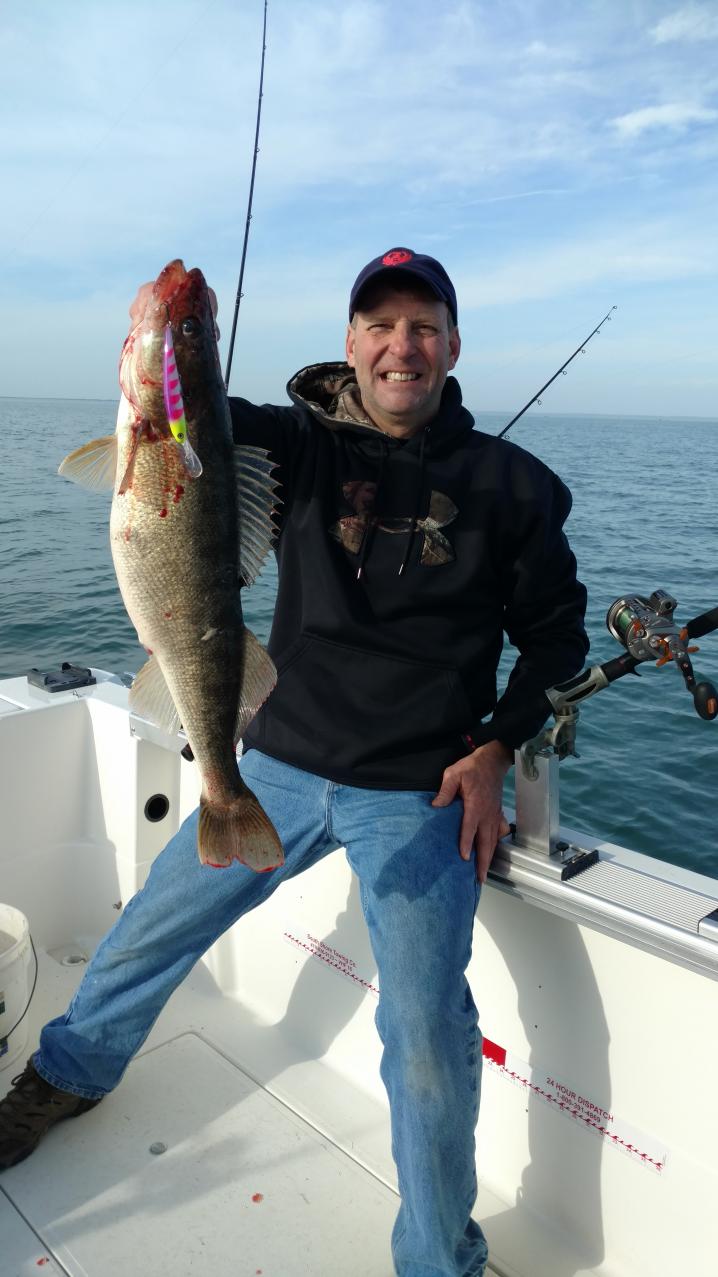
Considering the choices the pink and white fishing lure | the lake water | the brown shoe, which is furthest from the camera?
the lake water

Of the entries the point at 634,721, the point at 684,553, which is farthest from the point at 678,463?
the point at 634,721

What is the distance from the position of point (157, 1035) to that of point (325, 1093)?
0.70 m

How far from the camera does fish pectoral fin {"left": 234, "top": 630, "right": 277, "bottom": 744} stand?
7.15 ft

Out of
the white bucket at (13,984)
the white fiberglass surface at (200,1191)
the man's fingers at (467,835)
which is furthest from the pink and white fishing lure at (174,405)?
the white fiberglass surface at (200,1191)

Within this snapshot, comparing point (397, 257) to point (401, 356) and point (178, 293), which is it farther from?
point (178, 293)

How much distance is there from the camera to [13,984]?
3.05 meters

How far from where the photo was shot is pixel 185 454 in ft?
6.21

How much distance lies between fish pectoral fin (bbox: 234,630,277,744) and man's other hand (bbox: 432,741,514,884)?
0.65m

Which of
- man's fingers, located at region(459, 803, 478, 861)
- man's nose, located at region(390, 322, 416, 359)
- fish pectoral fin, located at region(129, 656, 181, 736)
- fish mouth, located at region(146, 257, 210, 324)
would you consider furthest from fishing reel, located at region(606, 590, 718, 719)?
fish mouth, located at region(146, 257, 210, 324)

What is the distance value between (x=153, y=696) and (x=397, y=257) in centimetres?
155

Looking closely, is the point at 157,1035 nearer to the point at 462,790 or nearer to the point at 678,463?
the point at 462,790

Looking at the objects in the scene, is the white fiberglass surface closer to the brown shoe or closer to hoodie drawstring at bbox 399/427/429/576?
the brown shoe

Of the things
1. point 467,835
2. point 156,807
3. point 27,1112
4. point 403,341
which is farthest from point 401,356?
point 27,1112

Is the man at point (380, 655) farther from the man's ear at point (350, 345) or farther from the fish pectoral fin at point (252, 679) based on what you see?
the fish pectoral fin at point (252, 679)
